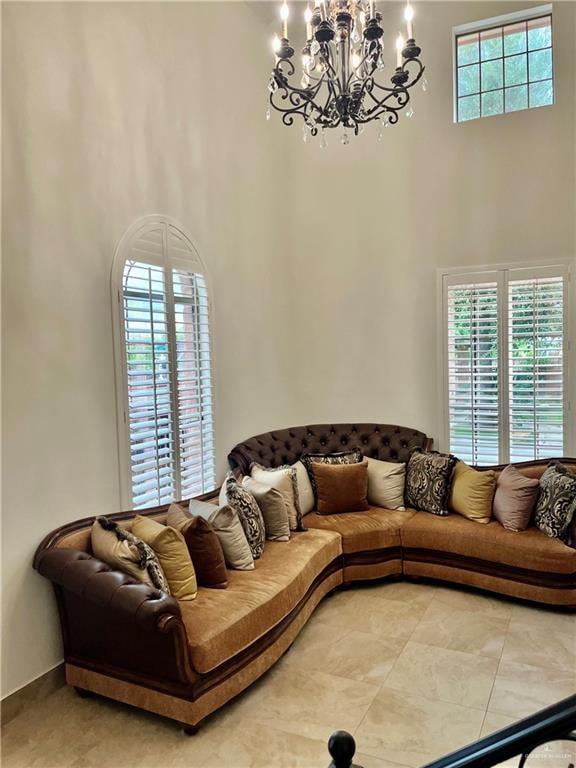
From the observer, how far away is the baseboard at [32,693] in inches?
95.3

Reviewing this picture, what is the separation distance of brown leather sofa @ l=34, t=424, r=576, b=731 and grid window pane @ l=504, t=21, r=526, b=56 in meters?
3.34

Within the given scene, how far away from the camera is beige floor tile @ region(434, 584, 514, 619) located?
3.33m

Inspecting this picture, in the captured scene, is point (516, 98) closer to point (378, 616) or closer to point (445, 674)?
point (378, 616)

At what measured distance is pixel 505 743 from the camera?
821 millimetres

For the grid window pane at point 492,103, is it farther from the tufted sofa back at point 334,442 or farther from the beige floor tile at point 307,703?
the beige floor tile at point 307,703

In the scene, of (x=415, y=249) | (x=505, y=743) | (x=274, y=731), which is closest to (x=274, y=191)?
(x=415, y=249)

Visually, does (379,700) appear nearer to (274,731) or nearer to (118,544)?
(274,731)

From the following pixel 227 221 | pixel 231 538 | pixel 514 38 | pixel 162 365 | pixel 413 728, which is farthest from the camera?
pixel 514 38

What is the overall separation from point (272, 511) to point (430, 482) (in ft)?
4.22

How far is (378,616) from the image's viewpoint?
3307 millimetres

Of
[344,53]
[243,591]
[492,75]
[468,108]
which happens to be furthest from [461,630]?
[492,75]

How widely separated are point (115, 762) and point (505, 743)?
1.96m

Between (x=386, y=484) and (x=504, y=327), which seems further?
(x=504, y=327)

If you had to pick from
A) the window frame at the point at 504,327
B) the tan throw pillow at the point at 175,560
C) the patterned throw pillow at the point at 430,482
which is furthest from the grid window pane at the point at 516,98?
the tan throw pillow at the point at 175,560
